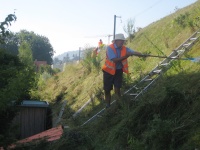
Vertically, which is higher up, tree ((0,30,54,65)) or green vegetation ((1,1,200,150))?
tree ((0,30,54,65))

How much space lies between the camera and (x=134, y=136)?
5621 mm

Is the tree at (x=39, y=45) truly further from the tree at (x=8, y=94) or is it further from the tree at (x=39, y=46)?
the tree at (x=8, y=94)

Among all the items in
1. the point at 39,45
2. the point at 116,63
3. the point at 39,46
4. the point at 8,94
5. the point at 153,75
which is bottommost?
the point at 8,94

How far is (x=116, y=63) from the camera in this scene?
27.3 ft

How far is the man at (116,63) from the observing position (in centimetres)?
822

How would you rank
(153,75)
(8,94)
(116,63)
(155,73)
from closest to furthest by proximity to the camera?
1. (8,94)
2. (116,63)
3. (155,73)
4. (153,75)

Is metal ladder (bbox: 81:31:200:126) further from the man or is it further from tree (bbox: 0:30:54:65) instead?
tree (bbox: 0:30:54:65)

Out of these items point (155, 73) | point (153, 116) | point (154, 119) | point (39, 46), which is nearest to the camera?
point (154, 119)

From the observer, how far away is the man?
822cm

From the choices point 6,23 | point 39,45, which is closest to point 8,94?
point 6,23

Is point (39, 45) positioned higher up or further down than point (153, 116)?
higher up

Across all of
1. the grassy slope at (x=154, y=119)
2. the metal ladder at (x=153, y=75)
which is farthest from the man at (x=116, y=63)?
the grassy slope at (x=154, y=119)

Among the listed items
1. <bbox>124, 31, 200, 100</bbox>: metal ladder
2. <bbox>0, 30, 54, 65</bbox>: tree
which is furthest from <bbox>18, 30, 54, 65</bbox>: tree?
<bbox>124, 31, 200, 100</bbox>: metal ladder

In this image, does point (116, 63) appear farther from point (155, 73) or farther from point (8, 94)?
point (8, 94)
